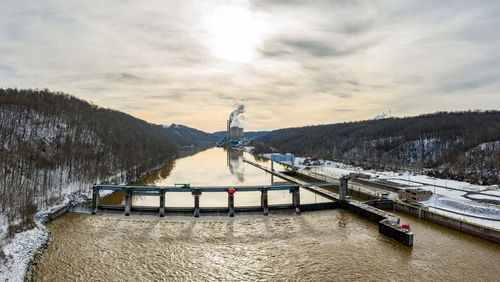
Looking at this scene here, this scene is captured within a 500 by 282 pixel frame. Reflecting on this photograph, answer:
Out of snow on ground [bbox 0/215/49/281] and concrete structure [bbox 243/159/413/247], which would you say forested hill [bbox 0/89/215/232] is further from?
concrete structure [bbox 243/159/413/247]

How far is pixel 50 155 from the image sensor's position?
54.3 meters

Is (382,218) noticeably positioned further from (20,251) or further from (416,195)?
(20,251)

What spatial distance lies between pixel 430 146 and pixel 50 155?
13169cm

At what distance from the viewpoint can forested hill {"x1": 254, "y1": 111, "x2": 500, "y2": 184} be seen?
67312 millimetres

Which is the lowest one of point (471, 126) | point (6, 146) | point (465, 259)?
point (465, 259)

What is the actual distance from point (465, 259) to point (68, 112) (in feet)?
330

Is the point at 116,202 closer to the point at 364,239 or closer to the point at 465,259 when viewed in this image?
the point at 364,239

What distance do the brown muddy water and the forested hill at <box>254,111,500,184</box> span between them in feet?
133

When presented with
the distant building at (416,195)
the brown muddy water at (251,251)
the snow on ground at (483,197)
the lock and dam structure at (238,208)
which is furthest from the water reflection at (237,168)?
the snow on ground at (483,197)

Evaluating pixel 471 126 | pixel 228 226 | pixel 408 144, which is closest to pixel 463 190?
pixel 228 226

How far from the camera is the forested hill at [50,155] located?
32875 mm

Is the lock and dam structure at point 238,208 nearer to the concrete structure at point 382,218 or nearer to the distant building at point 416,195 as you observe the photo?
the concrete structure at point 382,218

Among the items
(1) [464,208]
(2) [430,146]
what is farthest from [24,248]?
(2) [430,146]

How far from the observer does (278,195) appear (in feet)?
141
